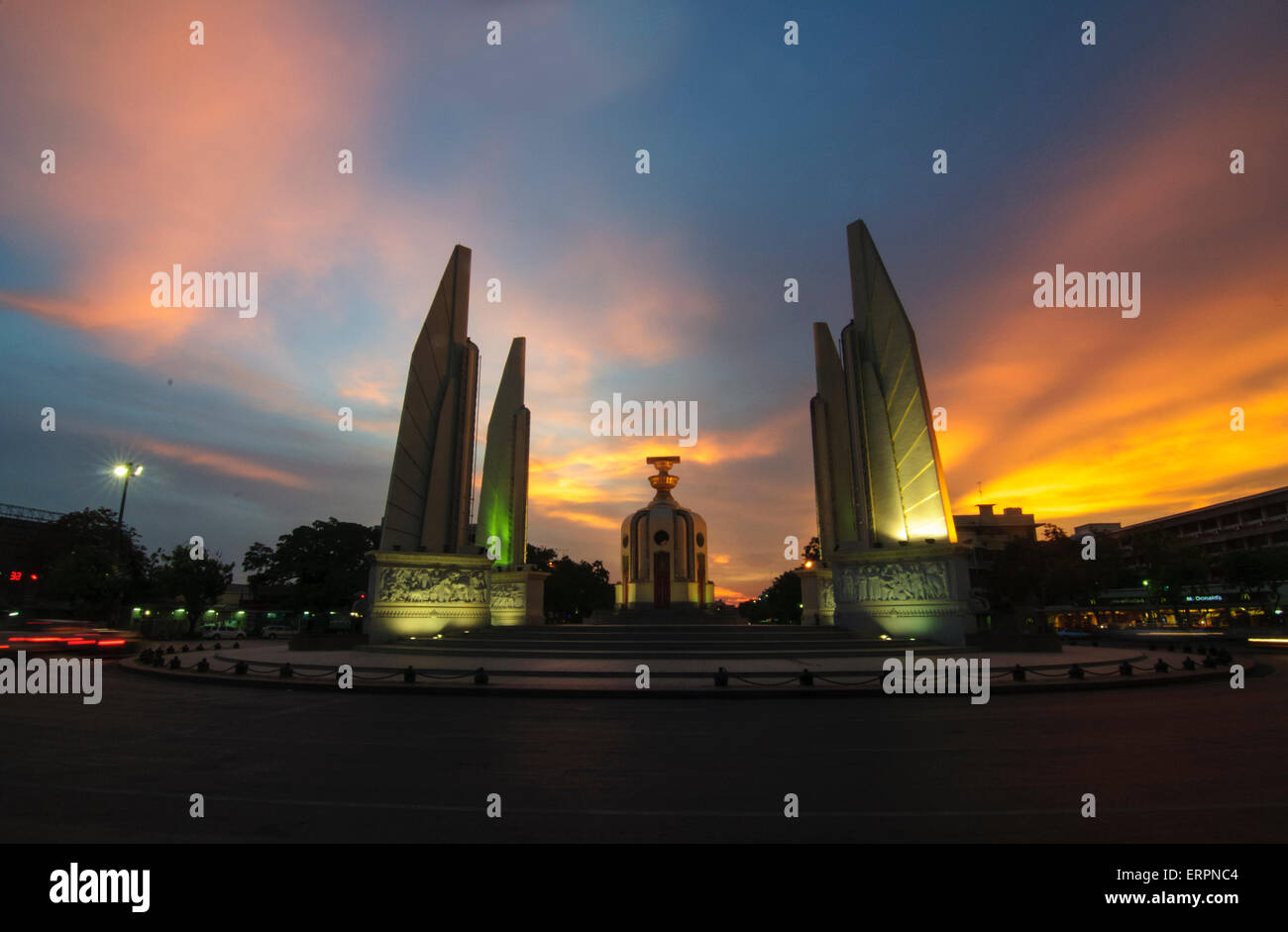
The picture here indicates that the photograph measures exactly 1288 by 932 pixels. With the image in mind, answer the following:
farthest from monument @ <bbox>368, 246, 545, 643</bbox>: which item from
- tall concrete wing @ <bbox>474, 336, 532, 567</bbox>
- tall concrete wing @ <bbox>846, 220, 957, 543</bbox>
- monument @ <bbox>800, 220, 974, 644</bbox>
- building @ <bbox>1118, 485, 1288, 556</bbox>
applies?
building @ <bbox>1118, 485, 1288, 556</bbox>

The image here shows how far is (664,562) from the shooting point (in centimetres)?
3903

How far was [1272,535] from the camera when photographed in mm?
49656

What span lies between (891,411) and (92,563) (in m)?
37.0

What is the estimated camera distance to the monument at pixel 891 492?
19172 millimetres

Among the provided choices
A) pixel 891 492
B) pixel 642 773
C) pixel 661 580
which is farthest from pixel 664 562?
pixel 642 773

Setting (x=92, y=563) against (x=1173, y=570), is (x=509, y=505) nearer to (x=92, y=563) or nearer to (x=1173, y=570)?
(x=92, y=563)

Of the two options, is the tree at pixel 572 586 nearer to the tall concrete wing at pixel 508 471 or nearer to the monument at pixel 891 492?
the tall concrete wing at pixel 508 471

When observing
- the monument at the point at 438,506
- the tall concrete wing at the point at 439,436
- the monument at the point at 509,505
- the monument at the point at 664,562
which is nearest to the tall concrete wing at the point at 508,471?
the monument at the point at 509,505

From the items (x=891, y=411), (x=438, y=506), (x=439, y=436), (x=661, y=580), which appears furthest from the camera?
(x=661, y=580)
